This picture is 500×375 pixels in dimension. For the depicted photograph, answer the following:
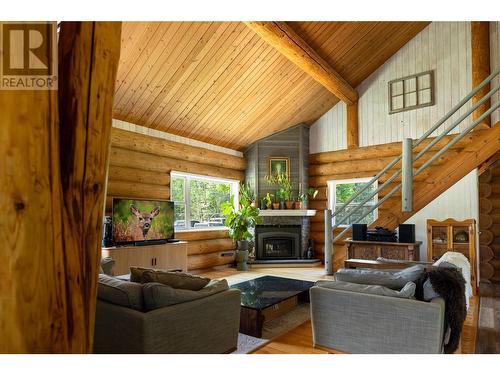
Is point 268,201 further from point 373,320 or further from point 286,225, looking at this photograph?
point 373,320

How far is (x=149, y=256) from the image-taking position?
515 centimetres

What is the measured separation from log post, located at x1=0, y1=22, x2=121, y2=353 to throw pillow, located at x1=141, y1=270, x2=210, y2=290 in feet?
3.64

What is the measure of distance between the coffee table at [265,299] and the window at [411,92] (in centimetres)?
431

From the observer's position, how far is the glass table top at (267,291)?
3404 millimetres

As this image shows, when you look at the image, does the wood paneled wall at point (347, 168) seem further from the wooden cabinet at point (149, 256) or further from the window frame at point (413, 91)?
the wooden cabinet at point (149, 256)

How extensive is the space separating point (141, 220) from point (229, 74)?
269 centimetres

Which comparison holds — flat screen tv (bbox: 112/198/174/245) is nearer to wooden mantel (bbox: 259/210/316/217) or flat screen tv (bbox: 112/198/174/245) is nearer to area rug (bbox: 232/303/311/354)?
wooden mantel (bbox: 259/210/316/217)

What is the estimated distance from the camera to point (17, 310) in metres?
1.25

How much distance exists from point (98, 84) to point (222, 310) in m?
1.87

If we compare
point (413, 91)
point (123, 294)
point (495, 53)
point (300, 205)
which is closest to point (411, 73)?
point (413, 91)

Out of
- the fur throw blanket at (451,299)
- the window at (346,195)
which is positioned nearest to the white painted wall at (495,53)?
the window at (346,195)

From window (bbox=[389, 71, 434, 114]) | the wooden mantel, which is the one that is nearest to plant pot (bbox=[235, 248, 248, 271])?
the wooden mantel

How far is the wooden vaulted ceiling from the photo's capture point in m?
4.56

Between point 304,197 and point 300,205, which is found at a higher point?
point 304,197
